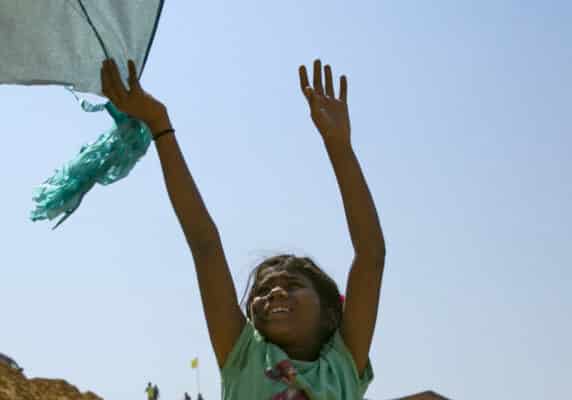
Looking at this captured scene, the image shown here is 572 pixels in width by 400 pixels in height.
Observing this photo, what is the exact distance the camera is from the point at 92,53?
2.18m

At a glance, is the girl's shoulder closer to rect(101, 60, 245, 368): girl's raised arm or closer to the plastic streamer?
rect(101, 60, 245, 368): girl's raised arm

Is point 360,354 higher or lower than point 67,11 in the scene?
lower

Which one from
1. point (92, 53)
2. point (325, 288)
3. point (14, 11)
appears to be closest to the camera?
point (14, 11)

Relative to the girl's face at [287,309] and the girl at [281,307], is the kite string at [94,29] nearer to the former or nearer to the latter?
the girl at [281,307]

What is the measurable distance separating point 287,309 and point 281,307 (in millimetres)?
16

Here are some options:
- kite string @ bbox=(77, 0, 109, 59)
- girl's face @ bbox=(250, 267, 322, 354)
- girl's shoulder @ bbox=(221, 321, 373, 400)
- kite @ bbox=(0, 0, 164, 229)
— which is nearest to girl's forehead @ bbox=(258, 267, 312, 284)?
girl's face @ bbox=(250, 267, 322, 354)

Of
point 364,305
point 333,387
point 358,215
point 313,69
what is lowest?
point 333,387

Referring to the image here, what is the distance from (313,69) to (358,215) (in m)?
0.48

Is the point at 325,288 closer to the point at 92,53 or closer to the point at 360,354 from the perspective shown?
the point at 360,354

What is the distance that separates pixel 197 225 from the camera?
2229 mm

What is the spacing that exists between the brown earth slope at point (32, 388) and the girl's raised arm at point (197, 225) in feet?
2.14

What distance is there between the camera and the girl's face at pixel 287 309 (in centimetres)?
226

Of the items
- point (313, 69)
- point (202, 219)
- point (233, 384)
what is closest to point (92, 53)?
point (202, 219)

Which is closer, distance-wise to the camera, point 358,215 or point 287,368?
point 287,368
